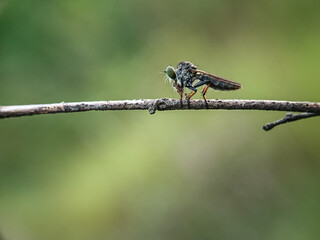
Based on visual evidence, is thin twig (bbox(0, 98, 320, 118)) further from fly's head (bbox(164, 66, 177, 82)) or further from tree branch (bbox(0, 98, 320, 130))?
fly's head (bbox(164, 66, 177, 82))

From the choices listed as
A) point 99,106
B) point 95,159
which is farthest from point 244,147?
point 99,106

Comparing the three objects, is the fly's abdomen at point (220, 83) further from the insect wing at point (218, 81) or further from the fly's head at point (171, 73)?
the fly's head at point (171, 73)

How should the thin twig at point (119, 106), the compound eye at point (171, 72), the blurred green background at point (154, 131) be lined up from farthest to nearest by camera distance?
the blurred green background at point (154, 131), the compound eye at point (171, 72), the thin twig at point (119, 106)

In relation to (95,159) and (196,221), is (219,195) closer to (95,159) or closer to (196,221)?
(196,221)

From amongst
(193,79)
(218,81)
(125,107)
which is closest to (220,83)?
(218,81)

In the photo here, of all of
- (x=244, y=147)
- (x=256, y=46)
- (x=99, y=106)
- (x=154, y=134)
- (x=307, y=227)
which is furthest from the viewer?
(x=256, y=46)

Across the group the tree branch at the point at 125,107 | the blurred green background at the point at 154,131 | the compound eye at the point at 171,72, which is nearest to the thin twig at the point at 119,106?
the tree branch at the point at 125,107

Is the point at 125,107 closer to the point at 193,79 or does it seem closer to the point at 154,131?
the point at 193,79

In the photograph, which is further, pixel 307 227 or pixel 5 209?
pixel 5 209
